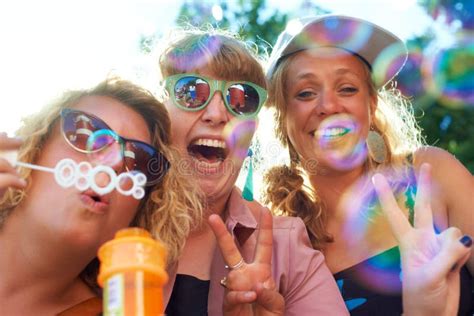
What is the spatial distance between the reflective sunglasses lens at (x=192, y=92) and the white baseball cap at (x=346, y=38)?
650 millimetres

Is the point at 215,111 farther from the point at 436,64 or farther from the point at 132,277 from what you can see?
the point at 436,64

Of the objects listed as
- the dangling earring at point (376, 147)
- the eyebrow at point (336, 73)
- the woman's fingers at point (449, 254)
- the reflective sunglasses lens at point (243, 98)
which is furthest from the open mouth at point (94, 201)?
the dangling earring at point (376, 147)

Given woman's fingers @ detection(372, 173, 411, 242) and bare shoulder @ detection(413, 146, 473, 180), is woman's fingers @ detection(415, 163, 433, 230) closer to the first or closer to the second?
woman's fingers @ detection(372, 173, 411, 242)

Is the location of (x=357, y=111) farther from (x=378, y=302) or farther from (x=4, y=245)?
(x=4, y=245)

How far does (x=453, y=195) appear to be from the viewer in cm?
318

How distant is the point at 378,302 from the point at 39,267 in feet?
4.81

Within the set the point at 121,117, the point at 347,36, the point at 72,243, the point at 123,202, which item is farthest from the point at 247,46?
the point at 72,243

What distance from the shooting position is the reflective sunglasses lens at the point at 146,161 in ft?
7.55

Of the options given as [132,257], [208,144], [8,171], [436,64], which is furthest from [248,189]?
[436,64]

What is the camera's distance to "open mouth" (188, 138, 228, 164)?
295 centimetres

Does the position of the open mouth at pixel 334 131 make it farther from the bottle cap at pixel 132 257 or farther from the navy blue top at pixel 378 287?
the bottle cap at pixel 132 257

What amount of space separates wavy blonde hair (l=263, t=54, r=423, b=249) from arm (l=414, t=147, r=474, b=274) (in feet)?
0.53

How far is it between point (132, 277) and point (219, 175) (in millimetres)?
1747

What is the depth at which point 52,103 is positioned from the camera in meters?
2.50
